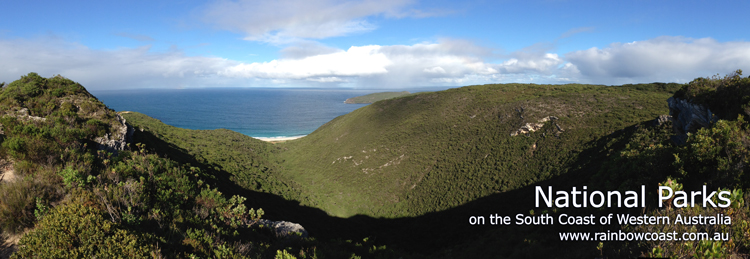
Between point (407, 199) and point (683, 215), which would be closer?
point (683, 215)

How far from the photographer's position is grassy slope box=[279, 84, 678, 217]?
2705 centimetres

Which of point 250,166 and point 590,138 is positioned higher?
point 590,138

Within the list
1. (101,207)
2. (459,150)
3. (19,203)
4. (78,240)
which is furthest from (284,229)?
(459,150)

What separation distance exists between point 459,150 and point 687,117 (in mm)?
21090

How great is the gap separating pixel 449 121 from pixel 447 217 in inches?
886

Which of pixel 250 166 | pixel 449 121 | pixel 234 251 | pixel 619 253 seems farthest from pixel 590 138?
pixel 250 166

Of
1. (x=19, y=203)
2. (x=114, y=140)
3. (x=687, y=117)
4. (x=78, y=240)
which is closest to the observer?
(x=78, y=240)

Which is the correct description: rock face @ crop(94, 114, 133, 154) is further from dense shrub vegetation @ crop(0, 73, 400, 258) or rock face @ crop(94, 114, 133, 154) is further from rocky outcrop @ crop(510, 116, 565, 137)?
rocky outcrop @ crop(510, 116, 565, 137)

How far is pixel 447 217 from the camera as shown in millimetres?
24281

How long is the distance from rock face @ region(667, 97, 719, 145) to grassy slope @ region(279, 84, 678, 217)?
771 centimetres

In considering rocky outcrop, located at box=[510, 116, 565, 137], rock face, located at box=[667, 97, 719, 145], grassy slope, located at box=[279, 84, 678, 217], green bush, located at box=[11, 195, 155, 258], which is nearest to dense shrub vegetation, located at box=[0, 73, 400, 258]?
green bush, located at box=[11, 195, 155, 258]

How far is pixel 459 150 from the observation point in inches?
1373

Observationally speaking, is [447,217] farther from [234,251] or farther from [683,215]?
[234,251]

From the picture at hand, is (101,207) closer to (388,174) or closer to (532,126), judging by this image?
(388,174)
